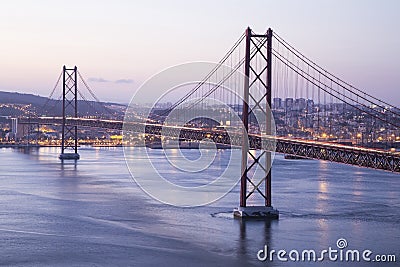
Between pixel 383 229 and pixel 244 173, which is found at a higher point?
pixel 244 173

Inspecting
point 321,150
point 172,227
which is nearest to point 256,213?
point 172,227

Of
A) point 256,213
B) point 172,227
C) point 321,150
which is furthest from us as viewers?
point 321,150

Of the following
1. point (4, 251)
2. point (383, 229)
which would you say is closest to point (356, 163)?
point (383, 229)

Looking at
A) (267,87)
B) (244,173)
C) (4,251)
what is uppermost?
(267,87)

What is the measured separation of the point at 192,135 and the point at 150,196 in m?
2.53

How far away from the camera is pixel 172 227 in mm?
14180

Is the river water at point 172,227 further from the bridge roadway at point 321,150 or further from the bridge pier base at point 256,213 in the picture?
the bridge roadway at point 321,150

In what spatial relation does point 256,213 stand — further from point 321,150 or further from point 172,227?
point 321,150

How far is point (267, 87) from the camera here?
1427 centimetres

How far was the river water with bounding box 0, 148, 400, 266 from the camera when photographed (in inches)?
452

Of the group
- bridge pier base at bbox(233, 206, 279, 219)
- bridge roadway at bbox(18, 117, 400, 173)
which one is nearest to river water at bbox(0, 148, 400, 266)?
bridge pier base at bbox(233, 206, 279, 219)

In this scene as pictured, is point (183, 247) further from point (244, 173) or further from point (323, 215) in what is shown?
point (323, 215)

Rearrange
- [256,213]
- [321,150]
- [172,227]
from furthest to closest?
[321,150]
[256,213]
[172,227]

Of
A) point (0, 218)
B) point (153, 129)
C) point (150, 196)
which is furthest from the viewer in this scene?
point (153, 129)
